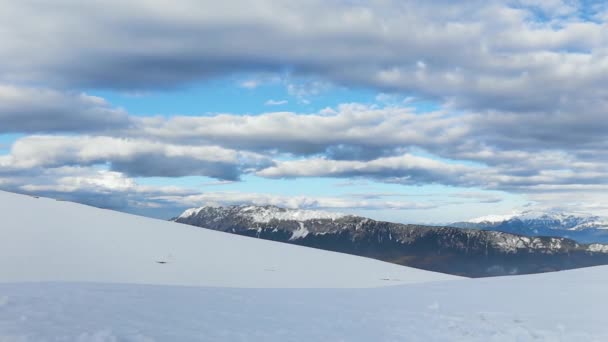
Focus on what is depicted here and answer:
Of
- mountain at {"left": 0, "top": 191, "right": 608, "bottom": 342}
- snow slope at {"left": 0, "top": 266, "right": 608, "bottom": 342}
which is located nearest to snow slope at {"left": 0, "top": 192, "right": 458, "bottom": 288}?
mountain at {"left": 0, "top": 191, "right": 608, "bottom": 342}

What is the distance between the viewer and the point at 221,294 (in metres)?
23.3

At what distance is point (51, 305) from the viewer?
16.3m

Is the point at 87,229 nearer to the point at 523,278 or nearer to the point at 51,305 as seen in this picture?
the point at 51,305

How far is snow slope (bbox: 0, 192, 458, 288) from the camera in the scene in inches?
1070

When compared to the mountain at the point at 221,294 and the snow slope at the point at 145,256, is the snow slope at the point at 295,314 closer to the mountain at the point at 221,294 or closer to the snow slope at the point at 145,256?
the mountain at the point at 221,294

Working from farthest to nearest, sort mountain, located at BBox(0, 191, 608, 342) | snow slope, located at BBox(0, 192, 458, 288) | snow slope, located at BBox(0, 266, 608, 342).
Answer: snow slope, located at BBox(0, 192, 458, 288)
mountain, located at BBox(0, 191, 608, 342)
snow slope, located at BBox(0, 266, 608, 342)

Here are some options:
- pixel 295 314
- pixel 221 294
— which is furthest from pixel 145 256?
pixel 295 314

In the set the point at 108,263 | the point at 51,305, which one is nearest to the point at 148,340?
the point at 51,305

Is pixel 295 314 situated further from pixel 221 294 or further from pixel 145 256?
pixel 145 256

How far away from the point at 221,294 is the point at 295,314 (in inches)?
196

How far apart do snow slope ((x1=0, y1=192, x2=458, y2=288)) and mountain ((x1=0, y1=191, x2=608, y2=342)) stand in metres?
0.11

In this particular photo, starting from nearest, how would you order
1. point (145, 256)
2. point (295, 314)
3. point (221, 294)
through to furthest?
point (295, 314), point (221, 294), point (145, 256)

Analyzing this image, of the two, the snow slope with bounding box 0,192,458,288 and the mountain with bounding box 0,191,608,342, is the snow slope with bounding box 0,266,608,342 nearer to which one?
the mountain with bounding box 0,191,608,342

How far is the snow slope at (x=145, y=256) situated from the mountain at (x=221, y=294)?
0.11 m
